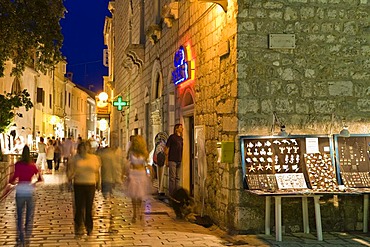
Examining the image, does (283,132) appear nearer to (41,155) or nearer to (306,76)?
(306,76)

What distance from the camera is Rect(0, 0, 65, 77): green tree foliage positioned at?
12.2m

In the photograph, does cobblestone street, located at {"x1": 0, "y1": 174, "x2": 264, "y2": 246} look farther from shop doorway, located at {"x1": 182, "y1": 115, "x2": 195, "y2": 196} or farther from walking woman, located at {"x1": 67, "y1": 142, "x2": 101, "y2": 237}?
shop doorway, located at {"x1": 182, "y1": 115, "x2": 195, "y2": 196}

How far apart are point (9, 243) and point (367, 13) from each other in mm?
6782

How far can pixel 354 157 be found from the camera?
8570 mm

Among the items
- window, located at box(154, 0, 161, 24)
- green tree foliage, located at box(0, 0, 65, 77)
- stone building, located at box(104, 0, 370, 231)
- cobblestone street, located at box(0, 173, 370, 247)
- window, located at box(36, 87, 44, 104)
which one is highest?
window, located at box(154, 0, 161, 24)

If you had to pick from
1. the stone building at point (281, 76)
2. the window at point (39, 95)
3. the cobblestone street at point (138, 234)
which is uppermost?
the window at point (39, 95)

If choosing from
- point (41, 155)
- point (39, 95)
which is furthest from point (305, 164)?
point (39, 95)

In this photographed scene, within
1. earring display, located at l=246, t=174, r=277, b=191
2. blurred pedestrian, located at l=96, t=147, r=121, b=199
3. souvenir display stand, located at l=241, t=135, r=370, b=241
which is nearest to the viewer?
earring display, located at l=246, t=174, r=277, b=191

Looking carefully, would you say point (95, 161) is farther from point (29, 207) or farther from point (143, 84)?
point (143, 84)

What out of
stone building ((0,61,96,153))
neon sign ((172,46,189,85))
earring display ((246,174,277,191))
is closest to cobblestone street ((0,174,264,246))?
earring display ((246,174,277,191))

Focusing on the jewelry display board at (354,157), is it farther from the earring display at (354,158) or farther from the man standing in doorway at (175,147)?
the man standing in doorway at (175,147)

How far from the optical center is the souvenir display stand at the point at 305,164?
8.17 meters

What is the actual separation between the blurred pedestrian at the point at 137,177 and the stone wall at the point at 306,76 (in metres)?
2.03

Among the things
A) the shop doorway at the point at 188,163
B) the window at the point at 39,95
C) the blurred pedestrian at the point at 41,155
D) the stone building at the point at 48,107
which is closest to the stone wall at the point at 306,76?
the shop doorway at the point at 188,163
